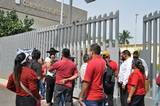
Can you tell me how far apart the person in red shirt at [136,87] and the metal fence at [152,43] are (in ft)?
7.39

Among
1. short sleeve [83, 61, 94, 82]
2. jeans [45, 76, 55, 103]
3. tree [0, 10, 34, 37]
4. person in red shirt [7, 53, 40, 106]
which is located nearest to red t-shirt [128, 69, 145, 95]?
short sleeve [83, 61, 94, 82]

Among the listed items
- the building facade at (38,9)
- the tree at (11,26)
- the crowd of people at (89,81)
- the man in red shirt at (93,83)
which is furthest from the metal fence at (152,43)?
the building facade at (38,9)

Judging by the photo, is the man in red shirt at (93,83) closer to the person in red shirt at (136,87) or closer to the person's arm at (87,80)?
the person's arm at (87,80)

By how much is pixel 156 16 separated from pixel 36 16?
5077 cm

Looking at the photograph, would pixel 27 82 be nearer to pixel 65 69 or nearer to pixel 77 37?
pixel 65 69

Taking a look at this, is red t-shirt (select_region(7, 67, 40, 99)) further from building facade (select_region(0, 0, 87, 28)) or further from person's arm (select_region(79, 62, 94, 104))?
building facade (select_region(0, 0, 87, 28))

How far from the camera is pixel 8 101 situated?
15734 millimetres

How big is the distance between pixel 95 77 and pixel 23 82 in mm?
1298

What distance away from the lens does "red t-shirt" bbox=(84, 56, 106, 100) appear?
25.2 ft

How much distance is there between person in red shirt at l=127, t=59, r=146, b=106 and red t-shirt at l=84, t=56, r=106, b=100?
162cm

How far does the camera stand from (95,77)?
7.75m

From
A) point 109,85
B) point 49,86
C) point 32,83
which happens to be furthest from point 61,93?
point 32,83

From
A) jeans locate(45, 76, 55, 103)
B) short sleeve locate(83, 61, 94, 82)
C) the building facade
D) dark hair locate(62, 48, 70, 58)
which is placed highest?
the building facade

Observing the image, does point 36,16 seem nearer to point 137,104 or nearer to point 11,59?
point 11,59
